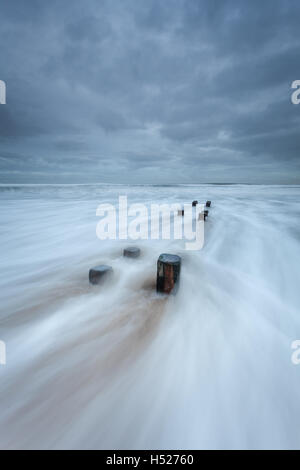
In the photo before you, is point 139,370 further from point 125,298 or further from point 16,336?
point 16,336

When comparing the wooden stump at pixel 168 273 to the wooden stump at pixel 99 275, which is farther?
the wooden stump at pixel 99 275

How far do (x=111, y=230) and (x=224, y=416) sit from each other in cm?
418

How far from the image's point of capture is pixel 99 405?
3.68ft

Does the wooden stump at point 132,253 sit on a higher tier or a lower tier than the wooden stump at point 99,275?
higher

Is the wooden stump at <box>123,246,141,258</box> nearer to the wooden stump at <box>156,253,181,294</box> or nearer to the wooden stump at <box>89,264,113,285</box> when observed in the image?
the wooden stump at <box>89,264,113,285</box>

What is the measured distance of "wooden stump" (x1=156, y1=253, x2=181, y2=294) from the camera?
6.23 feet

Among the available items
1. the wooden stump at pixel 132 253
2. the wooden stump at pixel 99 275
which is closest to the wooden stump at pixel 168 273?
the wooden stump at pixel 99 275

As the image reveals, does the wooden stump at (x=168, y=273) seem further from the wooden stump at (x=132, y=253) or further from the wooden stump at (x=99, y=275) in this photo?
the wooden stump at (x=132, y=253)

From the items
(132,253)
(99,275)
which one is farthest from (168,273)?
(132,253)

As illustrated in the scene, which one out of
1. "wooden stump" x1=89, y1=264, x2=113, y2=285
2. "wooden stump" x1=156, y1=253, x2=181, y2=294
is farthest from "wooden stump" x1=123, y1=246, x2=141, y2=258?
"wooden stump" x1=156, y1=253, x2=181, y2=294

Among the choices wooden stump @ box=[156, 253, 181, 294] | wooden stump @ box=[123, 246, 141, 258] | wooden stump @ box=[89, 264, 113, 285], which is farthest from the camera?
wooden stump @ box=[123, 246, 141, 258]

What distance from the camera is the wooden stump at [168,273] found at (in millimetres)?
1897

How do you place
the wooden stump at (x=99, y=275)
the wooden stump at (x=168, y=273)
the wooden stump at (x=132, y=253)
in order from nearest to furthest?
1. the wooden stump at (x=168, y=273)
2. the wooden stump at (x=99, y=275)
3. the wooden stump at (x=132, y=253)
